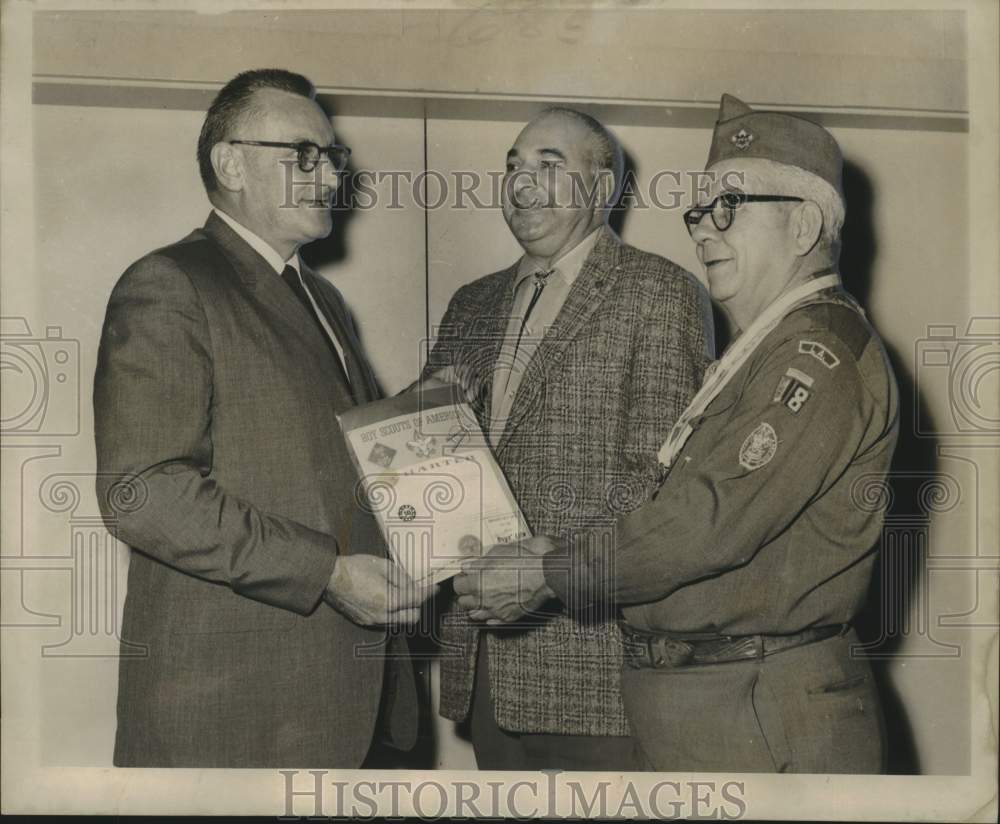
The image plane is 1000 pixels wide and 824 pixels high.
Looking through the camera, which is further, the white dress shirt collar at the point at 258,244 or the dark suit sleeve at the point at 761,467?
the white dress shirt collar at the point at 258,244

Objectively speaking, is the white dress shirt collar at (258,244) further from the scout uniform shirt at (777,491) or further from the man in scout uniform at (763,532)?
the scout uniform shirt at (777,491)

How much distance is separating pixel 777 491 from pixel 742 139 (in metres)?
0.73

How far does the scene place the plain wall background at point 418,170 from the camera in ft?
9.17

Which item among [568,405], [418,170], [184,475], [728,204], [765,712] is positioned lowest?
[765,712]

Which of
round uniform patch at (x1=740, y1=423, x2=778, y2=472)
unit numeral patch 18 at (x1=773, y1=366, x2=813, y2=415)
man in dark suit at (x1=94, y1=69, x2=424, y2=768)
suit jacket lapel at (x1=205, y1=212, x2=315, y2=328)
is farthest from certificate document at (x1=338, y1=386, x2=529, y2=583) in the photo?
unit numeral patch 18 at (x1=773, y1=366, x2=813, y2=415)

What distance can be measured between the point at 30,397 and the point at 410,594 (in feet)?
3.11

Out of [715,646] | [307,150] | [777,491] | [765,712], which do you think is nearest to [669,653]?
[715,646]

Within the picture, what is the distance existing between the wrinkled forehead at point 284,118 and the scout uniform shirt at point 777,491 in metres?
1.01

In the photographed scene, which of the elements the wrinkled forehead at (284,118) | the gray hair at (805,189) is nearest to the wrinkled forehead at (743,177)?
the gray hair at (805,189)

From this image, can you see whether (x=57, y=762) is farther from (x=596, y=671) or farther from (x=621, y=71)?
(x=621, y=71)

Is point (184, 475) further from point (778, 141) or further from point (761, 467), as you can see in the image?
point (778, 141)

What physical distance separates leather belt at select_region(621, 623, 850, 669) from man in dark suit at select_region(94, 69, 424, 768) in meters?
0.50

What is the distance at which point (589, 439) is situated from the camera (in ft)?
8.66

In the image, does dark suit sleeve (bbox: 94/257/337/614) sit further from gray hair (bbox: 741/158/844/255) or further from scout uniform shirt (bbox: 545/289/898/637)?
gray hair (bbox: 741/158/844/255)
